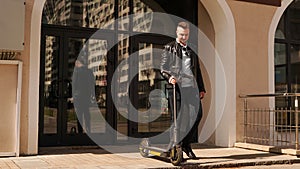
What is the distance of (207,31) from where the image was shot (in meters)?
8.17

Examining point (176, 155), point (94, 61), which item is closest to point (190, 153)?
point (176, 155)

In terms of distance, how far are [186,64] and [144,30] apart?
8.51 feet

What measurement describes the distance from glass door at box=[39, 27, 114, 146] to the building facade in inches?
0.7

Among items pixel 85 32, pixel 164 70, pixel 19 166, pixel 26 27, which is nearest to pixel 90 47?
pixel 85 32

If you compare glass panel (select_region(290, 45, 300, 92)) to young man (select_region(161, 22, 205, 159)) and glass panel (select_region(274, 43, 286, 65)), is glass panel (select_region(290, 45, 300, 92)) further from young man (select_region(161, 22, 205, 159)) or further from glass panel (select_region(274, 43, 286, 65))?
young man (select_region(161, 22, 205, 159))

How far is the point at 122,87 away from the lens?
25.1 feet

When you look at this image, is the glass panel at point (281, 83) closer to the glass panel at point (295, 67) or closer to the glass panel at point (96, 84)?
the glass panel at point (295, 67)

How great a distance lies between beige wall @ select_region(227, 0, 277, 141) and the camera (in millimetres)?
7621

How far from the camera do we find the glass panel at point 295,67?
8984 millimetres

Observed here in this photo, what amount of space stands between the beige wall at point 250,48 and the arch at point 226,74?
11 cm

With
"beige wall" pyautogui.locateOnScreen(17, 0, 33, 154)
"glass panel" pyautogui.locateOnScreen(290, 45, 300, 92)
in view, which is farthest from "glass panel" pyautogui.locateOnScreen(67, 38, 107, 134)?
"glass panel" pyautogui.locateOnScreen(290, 45, 300, 92)

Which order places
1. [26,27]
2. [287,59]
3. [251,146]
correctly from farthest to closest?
[287,59]
[251,146]
[26,27]

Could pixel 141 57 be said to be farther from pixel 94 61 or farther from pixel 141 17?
pixel 94 61

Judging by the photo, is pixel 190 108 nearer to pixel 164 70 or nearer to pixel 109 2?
pixel 164 70
